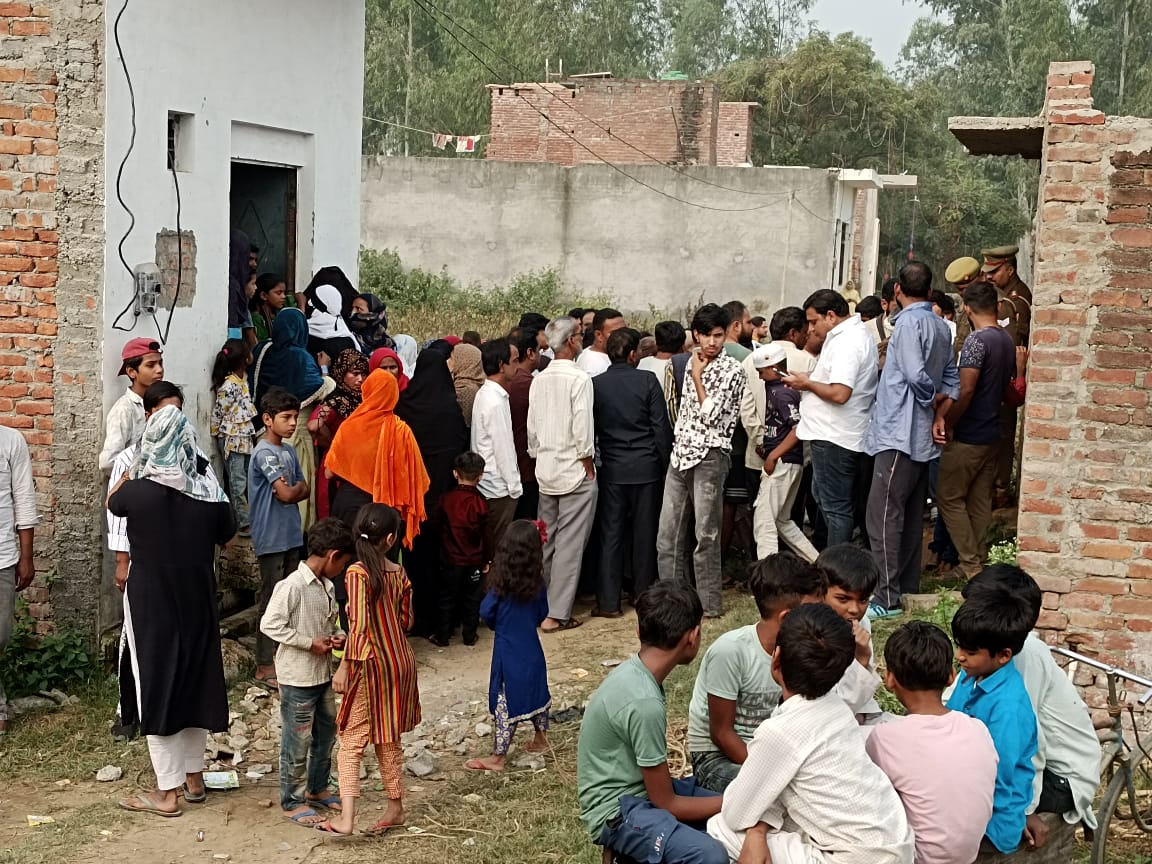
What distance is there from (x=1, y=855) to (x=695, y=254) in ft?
65.6

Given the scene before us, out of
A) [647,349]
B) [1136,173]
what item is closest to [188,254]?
[647,349]

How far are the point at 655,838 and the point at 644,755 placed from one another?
0.25 meters

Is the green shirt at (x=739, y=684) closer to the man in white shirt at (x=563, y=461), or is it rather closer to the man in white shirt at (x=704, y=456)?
the man in white shirt at (x=704, y=456)

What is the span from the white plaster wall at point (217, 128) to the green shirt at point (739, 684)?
3.99 m

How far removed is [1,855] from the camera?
16.8 ft

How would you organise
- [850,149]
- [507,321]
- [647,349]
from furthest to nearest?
[850,149]
[507,321]
[647,349]

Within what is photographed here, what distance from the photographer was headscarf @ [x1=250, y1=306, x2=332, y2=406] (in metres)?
7.96

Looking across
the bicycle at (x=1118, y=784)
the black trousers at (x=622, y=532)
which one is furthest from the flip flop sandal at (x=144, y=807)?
the bicycle at (x=1118, y=784)

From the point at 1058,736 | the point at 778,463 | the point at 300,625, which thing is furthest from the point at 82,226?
the point at 1058,736

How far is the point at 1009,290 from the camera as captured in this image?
8703 millimetres

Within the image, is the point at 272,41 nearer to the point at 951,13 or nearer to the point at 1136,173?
the point at 1136,173

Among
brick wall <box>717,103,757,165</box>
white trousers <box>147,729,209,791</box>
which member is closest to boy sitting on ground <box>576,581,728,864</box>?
white trousers <box>147,729,209,791</box>

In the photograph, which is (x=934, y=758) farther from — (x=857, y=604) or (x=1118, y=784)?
(x=1118, y=784)

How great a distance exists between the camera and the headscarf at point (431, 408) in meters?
7.93
